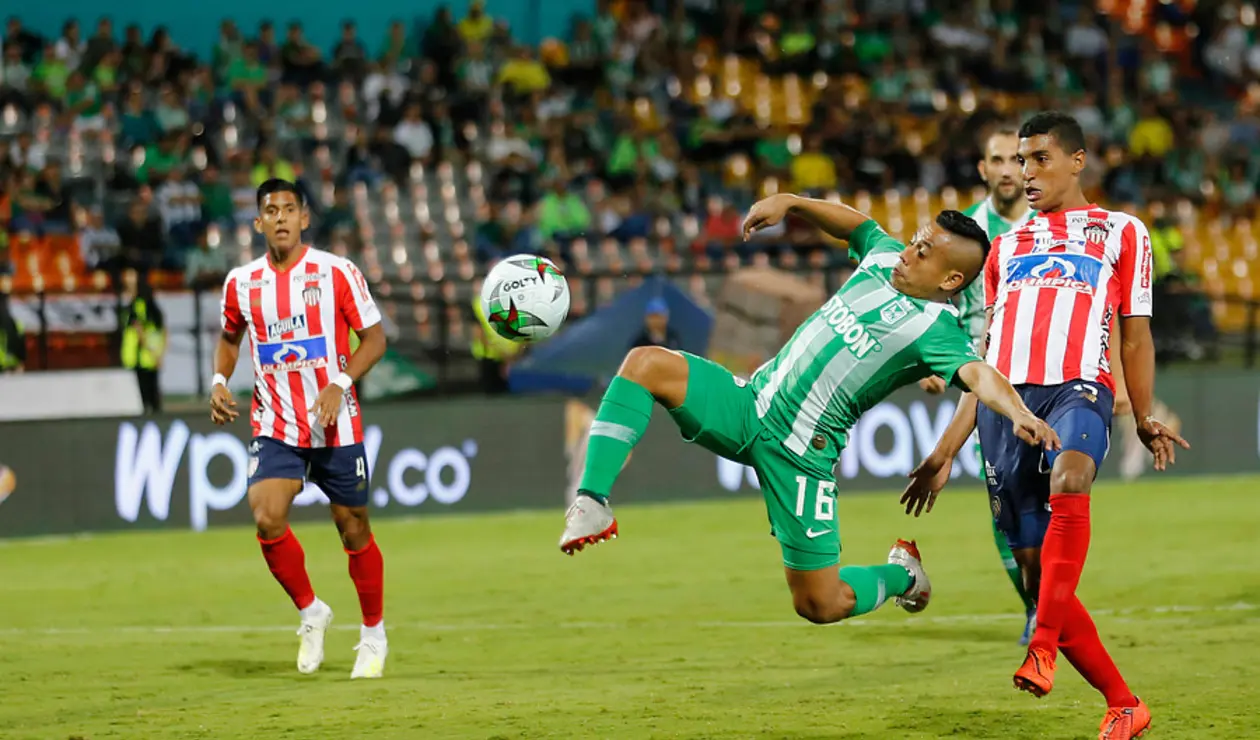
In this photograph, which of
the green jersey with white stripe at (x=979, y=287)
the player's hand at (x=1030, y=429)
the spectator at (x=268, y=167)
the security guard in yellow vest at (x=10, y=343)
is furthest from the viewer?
the spectator at (x=268, y=167)

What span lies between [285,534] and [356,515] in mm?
361

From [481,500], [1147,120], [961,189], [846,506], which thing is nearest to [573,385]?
[481,500]

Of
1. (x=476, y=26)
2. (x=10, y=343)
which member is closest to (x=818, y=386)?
(x=10, y=343)

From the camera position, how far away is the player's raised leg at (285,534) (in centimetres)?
834

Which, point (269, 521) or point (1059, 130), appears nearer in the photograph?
point (1059, 130)

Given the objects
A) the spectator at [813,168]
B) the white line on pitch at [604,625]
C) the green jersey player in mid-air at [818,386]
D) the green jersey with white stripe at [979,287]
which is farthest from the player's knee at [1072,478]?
the spectator at [813,168]

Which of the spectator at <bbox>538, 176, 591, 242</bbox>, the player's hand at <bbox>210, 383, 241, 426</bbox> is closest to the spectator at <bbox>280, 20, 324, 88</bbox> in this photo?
the spectator at <bbox>538, 176, 591, 242</bbox>

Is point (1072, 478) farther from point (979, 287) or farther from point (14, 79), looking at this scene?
point (14, 79)

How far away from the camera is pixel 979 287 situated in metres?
8.92

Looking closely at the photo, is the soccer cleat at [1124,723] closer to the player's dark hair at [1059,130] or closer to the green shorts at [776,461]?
the green shorts at [776,461]

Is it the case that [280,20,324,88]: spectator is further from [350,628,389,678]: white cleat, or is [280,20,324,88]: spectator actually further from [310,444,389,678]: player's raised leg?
[350,628,389,678]: white cleat

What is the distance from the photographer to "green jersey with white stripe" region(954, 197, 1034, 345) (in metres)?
8.82

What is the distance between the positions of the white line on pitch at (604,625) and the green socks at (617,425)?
361 centimetres

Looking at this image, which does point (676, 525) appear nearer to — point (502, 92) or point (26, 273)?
point (26, 273)
